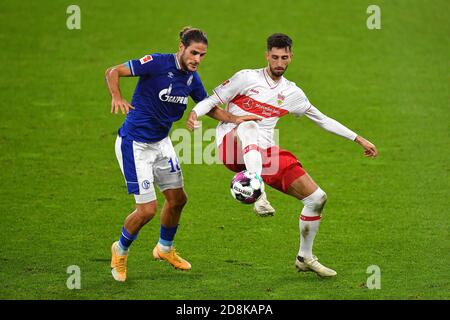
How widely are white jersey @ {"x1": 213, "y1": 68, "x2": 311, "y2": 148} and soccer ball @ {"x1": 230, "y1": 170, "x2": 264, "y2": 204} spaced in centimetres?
90

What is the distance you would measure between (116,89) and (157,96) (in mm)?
591

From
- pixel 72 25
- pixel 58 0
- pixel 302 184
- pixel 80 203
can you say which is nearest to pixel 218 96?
pixel 302 184

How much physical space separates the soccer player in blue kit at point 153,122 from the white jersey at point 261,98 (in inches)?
7.3

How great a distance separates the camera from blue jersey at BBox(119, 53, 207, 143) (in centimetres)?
1048

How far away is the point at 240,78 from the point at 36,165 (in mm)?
6034

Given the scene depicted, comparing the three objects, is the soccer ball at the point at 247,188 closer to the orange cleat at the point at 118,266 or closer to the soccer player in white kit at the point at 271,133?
the soccer player in white kit at the point at 271,133

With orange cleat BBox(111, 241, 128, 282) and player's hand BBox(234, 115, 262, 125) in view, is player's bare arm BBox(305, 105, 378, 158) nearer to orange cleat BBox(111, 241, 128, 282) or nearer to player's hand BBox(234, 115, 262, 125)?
player's hand BBox(234, 115, 262, 125)

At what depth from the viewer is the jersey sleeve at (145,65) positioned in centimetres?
1036

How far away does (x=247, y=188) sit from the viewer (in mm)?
10016

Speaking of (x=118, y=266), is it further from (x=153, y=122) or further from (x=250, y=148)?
(x=250, y=148)
